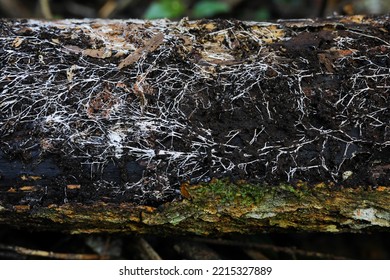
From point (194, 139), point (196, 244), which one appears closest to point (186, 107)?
point (194, 139)

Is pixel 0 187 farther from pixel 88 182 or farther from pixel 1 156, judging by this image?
pixel 88 182

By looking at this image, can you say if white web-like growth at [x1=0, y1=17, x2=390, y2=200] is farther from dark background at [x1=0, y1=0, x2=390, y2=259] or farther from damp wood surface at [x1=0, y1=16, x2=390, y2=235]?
dark background at [x1=0, y1=0, x2=390, y2=259]

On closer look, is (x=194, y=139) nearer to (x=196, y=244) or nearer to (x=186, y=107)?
(x=186, y=107)

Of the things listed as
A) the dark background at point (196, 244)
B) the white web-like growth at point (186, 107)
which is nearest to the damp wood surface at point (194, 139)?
the white web-like growth at point (186, 107)

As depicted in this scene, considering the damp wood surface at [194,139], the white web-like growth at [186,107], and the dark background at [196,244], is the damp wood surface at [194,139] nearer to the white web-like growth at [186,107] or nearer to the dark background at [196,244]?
the white web-like growth at [186,107]

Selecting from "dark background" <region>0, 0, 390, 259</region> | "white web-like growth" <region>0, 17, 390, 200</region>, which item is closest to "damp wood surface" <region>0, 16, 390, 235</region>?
"white web-like growth" <region>0, 17, 390, 200</region>
